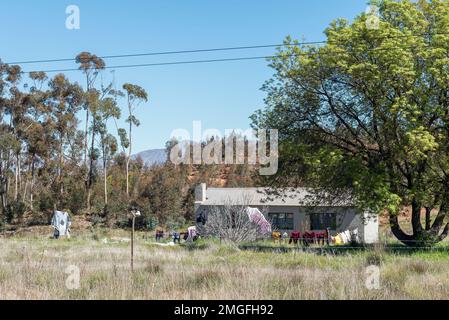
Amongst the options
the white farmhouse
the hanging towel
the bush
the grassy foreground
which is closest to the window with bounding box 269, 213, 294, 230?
the white farmhouse

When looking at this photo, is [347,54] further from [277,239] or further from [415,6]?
[277,239]

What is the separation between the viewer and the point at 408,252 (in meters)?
20.7

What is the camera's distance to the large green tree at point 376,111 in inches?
803

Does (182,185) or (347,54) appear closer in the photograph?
(347,54)

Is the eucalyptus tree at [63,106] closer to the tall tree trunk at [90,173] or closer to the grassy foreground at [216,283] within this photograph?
the tall tree trunk at [90,173]

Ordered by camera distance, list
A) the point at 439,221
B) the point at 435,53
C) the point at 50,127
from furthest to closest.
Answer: the point at 50,127, the point at 439,221, the point at 435,53

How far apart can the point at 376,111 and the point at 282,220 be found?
23494 mm

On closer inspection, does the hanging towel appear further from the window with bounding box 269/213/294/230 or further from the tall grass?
the tall grass

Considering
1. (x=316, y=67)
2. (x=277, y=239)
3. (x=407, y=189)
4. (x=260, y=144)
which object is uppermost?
(x=316, y=67)

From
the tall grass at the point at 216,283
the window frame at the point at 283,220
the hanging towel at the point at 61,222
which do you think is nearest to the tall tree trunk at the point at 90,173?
the hanging towel at the point at 61,222

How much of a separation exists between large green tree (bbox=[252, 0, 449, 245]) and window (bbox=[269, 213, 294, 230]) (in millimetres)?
19243

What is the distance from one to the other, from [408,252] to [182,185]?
3992 cm

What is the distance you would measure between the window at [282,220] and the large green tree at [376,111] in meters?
19.2
